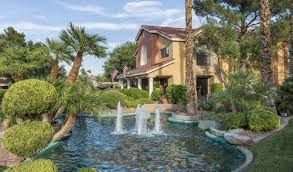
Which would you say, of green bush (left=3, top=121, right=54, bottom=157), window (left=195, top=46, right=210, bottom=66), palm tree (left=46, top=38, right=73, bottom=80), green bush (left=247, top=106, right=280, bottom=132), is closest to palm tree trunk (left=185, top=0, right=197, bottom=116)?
green bush (left=247, top=106, right=280, bottom=132)

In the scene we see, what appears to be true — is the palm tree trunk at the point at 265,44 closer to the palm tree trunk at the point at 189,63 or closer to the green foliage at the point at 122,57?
the palm tree trunk at the point at 189,63

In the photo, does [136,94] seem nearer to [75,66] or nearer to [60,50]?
[75,66]

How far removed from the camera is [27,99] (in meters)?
5.91

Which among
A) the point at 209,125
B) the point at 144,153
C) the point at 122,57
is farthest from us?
the point at 122,57

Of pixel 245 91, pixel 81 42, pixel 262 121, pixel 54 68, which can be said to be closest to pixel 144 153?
pixel 54 68

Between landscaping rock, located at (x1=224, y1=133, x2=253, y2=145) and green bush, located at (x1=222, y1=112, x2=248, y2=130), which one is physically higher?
green bush, located at (x1=222, y1=112, x2=248, y2=130)

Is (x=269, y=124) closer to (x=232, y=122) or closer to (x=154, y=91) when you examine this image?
(x=232, y=122)

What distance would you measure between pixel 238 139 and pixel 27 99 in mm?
10086

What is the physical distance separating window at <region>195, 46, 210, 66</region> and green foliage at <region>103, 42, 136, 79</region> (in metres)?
25.6

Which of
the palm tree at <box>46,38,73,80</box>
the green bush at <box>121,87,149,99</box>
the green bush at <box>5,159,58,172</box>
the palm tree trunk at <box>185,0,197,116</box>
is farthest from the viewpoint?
the green bush at <box>121,87,149,99</box>

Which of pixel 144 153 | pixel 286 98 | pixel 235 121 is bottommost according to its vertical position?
pixel 144 153

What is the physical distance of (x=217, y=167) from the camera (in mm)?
10594

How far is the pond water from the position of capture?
35.2 ft

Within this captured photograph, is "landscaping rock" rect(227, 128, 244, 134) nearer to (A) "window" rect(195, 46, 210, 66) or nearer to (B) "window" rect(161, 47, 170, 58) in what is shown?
(A) "window" rect(195, 46, 210, 66)
